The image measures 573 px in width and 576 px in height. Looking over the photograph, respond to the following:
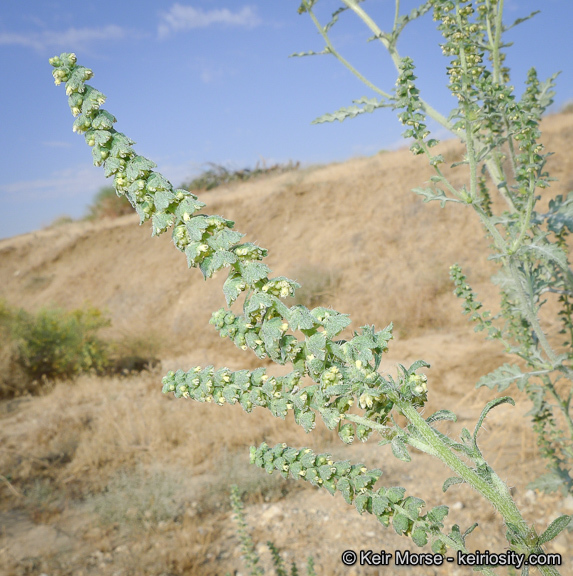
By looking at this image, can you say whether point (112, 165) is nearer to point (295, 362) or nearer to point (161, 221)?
point (161, 221)

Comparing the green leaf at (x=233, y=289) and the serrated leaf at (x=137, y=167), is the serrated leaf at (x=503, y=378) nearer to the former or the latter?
the green leaf at (x=233, y=289)

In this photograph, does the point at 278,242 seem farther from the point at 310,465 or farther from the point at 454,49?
the point at 310,465

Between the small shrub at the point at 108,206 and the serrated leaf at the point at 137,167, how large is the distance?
18.8 m

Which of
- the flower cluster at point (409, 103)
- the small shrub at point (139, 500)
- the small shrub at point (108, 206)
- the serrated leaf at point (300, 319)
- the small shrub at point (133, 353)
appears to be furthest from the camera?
the small shrub at point (108, 206)

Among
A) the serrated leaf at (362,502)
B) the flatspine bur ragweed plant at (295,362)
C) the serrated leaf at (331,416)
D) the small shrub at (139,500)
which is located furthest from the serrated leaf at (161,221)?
the small shrub at (139,500)

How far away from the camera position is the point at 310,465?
97cm

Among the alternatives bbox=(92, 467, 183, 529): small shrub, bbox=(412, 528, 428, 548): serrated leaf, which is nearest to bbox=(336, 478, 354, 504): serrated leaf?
bbox=(412, 528, 428, 548): serrated leaf

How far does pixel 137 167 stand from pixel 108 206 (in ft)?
66.1

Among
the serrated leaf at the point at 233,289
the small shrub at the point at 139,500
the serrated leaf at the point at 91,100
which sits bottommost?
the small shrub at the point at 139,500

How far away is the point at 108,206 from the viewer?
758 inches

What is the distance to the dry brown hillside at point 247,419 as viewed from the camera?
392cm

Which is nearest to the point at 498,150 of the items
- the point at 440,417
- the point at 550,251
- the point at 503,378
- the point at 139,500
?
the point at 550,251

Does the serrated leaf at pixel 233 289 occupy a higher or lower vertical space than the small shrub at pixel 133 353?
higher

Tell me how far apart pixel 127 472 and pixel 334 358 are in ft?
18.0
